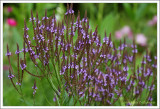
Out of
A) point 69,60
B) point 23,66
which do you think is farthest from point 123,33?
point 23,66

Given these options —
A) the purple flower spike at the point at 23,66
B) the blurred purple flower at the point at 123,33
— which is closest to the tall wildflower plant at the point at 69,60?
Answer: the purple flower spike at the point at 23,66

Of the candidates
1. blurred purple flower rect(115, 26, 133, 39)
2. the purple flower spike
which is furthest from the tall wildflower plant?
blurred purple flower rect(115, 26, 133, 39)

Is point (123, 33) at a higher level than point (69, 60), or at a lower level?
higher

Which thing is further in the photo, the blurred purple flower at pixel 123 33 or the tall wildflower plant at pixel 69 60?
the blurred purple flower at pixel 123 33

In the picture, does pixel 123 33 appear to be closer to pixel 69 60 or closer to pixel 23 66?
pixel 69 60

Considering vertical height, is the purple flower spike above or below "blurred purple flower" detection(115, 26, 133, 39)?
below

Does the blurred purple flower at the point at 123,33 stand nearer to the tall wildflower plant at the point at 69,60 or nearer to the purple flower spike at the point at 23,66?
the tall wildflower plant at the point at 69,60

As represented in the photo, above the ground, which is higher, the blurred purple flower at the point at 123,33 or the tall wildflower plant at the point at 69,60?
the blurred purple flower at the point at 123,33

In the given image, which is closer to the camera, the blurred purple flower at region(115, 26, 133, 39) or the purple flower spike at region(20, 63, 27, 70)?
the purple flower spike at region(20, 63, 27, 70)

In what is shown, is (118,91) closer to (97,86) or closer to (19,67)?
(97,86)

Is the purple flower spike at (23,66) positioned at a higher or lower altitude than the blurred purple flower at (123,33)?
lower

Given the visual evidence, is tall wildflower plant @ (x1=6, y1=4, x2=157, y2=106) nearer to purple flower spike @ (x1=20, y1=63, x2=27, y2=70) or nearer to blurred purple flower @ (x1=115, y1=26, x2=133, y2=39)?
purple flower spike @ (x1=20, y1=63, x2=27, y2=70)
